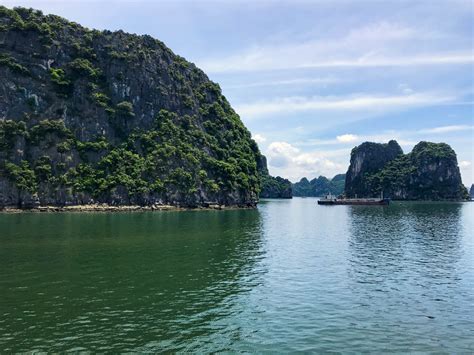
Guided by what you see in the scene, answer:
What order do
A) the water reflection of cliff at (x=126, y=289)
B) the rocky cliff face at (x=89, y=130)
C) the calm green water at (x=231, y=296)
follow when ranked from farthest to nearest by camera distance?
1. the rocky cliff face at (x=89, y=130)
2. the water reflection of cliff at (x=126, y=289)
3. the calm green water at (x=231, y=296)

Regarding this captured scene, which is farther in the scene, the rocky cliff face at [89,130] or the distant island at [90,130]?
the rocky cliff face at [89,130]

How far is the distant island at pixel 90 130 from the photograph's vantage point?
496 feet

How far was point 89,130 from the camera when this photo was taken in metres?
172

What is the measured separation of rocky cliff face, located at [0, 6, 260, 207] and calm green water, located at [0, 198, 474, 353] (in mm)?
94438

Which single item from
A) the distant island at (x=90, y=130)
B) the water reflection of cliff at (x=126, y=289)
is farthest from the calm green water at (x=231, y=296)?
the distant island at (x=90, y=130)

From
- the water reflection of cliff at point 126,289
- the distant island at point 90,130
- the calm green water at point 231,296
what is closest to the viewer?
the calm green water at point 231,296

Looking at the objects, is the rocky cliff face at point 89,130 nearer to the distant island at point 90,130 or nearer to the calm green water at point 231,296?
the distant island at point 90,130

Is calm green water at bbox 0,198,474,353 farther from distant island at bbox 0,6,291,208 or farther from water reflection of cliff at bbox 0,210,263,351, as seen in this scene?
distant island at bbox 0,6,291,208

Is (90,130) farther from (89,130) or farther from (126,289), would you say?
(126,289)

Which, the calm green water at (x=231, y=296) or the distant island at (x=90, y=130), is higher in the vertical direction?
the distant island at (x=90, y=130)

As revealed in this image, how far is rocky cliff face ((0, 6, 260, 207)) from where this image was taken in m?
151

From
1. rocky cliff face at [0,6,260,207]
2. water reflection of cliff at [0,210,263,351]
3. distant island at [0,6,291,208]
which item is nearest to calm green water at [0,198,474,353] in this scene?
water reflection of cliff at [0,210,263,351]

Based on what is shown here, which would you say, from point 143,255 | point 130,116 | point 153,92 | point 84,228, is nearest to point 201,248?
point 143,255

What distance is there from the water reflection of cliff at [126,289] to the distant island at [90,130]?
302 feet
